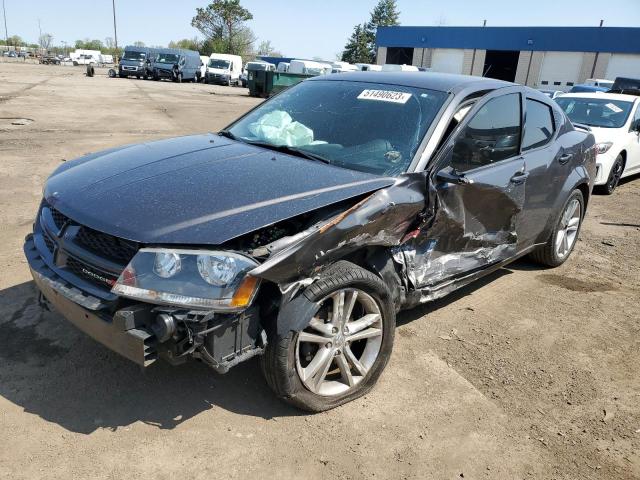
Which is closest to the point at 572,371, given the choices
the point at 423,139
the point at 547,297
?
the point at 547,297

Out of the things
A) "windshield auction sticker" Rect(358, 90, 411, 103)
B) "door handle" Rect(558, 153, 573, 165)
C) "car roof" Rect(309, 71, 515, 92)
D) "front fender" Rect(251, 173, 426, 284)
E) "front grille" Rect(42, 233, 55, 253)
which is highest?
"car roof" Rect(309, 71, 515, 92)

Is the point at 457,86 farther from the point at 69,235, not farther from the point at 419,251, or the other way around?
the point at 69,235

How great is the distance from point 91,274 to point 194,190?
654 millimetres

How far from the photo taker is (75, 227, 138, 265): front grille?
8.27ft

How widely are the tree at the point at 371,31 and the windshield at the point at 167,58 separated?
45111 millimetres

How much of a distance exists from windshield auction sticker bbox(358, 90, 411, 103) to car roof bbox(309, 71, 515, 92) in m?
0.15

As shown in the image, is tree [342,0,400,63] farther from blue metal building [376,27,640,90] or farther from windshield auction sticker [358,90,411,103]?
windshield auction sticker [358,90,411,103]

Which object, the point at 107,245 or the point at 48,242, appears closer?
the point at 107,245

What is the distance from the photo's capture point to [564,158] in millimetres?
4746

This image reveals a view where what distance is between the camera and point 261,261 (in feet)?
8.06

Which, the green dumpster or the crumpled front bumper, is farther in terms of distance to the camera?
the green dumpster

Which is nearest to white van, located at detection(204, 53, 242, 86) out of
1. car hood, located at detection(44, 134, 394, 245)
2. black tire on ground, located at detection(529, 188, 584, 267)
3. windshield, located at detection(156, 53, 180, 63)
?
windshield, located at detection(156, 53, 180, 63)

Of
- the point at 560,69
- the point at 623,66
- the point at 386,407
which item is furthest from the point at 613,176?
the point at 560,69

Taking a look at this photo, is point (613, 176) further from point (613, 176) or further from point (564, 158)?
point (564, 158)
